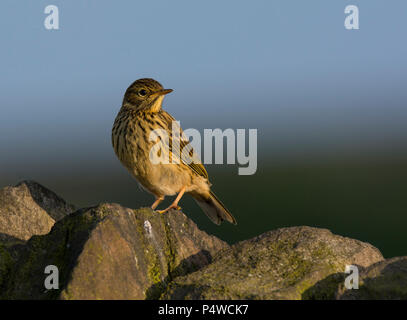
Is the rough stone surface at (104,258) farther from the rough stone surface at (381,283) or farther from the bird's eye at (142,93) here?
the bird's eye at (142,93)

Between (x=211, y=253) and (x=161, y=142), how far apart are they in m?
2.41

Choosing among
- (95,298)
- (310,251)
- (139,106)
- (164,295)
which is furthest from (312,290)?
(139,106)

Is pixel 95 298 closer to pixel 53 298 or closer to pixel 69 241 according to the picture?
pixel 53 298

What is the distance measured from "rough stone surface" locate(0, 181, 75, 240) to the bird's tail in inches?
121

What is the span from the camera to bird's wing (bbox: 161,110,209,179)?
10.5m

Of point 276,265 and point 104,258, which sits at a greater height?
point 104,258

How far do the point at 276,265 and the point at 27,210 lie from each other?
4654mm

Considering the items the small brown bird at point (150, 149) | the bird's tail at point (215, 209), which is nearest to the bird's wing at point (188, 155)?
the small brown bird at point (150, 149)

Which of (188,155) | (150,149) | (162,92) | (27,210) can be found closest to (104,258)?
(27,210)

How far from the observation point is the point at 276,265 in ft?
24.2

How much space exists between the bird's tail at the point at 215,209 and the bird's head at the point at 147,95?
236 cm

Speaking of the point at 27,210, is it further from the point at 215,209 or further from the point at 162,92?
the point at 215,209

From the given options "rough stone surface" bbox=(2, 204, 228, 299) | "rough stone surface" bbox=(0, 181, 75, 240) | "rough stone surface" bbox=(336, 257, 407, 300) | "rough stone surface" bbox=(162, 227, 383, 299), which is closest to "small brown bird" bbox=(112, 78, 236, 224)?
"rough stone surface" bbox=(0, 181, 75, 240)

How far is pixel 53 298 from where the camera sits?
21.5ft
